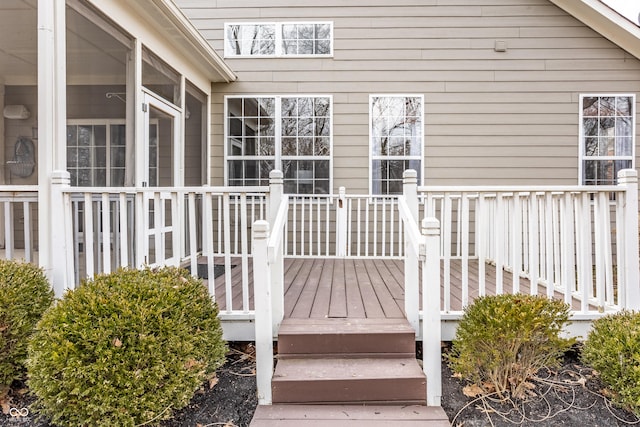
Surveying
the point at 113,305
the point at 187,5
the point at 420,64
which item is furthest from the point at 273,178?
the point at 187,5

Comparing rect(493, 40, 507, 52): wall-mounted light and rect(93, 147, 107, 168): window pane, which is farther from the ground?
rect(493, 40, 507, 52): wall-mounted light

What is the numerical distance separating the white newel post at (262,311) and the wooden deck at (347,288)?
20.4 inches

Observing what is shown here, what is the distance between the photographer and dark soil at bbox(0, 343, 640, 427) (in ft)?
7.39

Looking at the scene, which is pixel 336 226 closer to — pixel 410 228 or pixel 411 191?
pixel 411 191

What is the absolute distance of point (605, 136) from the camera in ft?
18.4

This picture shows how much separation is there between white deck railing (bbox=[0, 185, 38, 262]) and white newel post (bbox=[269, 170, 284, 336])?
1.68 meters

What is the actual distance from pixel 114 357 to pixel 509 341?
2.21 m

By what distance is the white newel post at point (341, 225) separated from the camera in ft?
17.5

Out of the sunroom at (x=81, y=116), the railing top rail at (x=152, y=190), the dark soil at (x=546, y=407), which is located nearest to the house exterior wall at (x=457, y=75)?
the sunroom at (x=81, y=116)

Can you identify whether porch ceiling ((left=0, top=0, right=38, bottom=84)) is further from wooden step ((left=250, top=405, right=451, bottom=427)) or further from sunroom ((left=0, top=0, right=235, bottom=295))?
wooden step ((left=250, top=405, right=451, bottom=427))

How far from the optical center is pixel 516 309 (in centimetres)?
229

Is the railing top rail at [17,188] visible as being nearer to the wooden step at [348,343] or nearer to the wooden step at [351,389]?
the wooden step at [348,343]

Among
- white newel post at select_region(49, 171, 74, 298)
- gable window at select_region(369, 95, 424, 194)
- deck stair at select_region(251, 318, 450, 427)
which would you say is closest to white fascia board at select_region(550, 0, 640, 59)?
gable window at select_region(369, 95, 424, 194)

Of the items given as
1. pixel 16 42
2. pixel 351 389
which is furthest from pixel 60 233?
pixel 351 389
